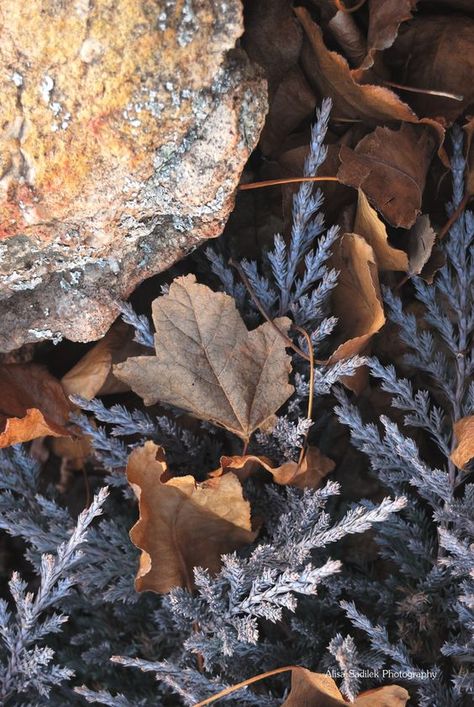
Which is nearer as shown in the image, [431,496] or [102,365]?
[431,496]

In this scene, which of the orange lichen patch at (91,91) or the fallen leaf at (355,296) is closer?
the orange lichen patch at (91,91)

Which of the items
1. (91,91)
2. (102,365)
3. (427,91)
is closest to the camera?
(91,91)

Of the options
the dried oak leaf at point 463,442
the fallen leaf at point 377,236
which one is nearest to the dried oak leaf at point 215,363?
the fallen leaf at point 377,236

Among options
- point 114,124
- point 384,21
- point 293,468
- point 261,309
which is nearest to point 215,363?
point 261,309

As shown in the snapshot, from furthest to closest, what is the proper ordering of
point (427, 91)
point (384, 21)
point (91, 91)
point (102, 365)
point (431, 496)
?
1. point (102, 365)
2. point (431, 496)
3. point (427, 91)
4. point (384, 21)
5. point (91, 91)

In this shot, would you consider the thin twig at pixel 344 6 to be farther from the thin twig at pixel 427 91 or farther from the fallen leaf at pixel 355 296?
the fallen leaf at pixel 355 296

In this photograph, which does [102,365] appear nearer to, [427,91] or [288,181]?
[288,181]

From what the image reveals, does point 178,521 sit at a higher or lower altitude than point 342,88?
lower

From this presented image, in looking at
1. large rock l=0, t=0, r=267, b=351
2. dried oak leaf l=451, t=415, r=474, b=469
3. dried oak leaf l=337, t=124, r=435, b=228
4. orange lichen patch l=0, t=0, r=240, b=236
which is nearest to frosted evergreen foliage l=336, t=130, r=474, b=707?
dried oak leaf l=451, t=415, r=474, b=469
